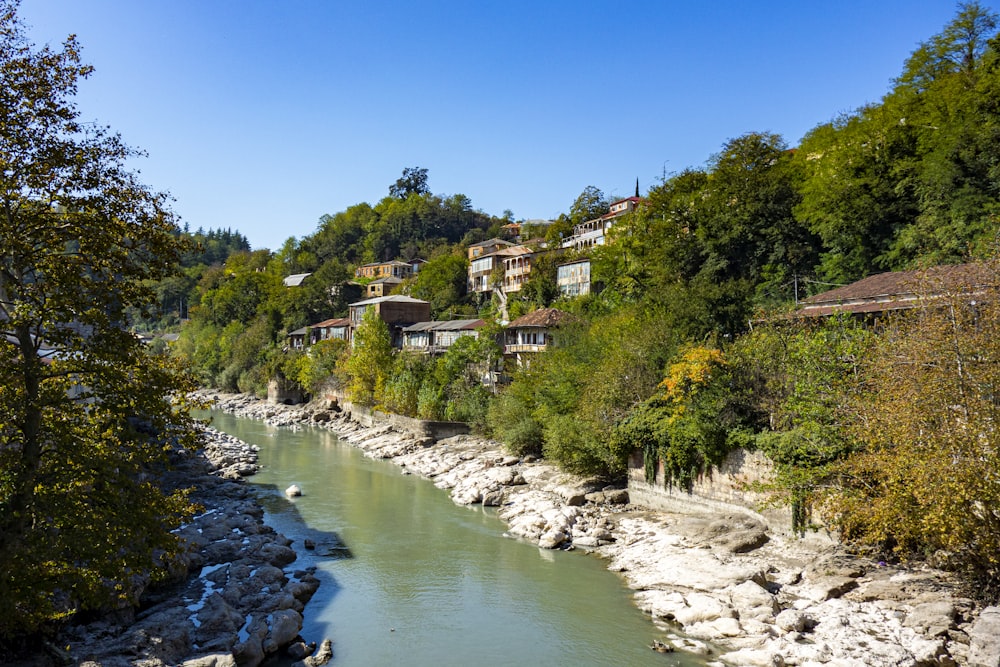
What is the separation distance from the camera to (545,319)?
43062 mm

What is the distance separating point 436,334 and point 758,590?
1626 inches

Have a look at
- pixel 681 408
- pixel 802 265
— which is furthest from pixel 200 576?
pixel 802 265

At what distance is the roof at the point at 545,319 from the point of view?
42.2m

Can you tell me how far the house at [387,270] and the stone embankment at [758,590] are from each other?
222ft

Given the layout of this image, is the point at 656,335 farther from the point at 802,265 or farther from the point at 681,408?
the point at 802,265

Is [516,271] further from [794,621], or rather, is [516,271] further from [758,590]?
[794,621]

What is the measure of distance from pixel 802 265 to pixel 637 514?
19.1 m

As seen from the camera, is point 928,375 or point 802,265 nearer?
point 928,375

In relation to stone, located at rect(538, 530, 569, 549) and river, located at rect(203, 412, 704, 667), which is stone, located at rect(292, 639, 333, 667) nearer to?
river, located at rect(203, 412, 704, 667)

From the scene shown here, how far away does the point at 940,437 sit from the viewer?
522 inches

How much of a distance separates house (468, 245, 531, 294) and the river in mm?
41111

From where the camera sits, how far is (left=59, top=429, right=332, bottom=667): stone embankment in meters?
13.0

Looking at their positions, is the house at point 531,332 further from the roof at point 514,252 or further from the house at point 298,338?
the house at point 298,338

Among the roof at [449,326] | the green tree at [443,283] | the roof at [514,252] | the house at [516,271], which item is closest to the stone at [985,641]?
the roof at [449,326]
